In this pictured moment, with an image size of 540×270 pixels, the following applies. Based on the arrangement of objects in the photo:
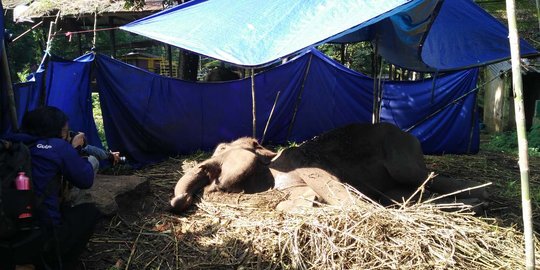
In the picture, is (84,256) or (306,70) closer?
(84,256)

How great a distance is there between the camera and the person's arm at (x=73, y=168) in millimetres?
2944

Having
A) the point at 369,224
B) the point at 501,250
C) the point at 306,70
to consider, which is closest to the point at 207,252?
the point at 369,224

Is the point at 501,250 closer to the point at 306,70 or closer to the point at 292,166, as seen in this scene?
the point at 292,166

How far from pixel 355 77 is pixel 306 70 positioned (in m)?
0.80

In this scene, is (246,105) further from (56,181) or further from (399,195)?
(56,181)

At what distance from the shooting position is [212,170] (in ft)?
15.1

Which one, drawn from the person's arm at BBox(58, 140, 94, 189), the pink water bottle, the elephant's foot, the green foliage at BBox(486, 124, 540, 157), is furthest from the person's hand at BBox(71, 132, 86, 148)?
the green foliage at BBox(486, 124, 540, 157)

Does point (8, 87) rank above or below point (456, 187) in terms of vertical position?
above

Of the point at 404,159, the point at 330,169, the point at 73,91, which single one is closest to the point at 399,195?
the point at 404,159

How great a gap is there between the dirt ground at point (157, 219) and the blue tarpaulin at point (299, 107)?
548 mm

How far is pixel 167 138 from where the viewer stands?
6438 millimetres

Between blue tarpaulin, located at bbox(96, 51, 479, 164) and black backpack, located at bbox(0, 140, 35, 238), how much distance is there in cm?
351

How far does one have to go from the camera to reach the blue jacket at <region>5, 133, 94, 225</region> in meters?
2.84

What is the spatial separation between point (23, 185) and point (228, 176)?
2.07m
